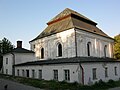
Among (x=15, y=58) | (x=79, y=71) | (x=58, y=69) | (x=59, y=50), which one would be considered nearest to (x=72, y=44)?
(x=59, y=50)

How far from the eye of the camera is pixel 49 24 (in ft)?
107

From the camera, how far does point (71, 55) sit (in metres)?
23.6

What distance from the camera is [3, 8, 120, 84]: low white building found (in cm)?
1961

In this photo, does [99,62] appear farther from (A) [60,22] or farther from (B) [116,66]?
(A) [60,22]

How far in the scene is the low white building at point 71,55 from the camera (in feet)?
64.3

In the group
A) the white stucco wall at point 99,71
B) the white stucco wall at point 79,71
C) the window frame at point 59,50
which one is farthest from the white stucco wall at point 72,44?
the white stucco wall at point 79,71

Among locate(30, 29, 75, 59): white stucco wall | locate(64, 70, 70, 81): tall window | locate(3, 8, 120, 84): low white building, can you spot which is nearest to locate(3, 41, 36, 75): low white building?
locate(3, 8, 120, 84): low white building

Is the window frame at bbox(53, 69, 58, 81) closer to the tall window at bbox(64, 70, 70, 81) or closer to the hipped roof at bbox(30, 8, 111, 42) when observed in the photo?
the tall window at bbox(64, 70, 70, 81)

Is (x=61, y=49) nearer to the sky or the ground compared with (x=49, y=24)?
nearer to the ground

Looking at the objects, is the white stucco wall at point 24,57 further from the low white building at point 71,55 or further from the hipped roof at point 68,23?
the hipped roof at point 68,23

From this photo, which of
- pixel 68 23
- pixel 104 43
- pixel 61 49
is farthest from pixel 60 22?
pixel 104 43

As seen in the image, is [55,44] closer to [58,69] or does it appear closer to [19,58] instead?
[58,69]

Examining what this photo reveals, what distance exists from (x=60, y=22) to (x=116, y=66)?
12.7 m

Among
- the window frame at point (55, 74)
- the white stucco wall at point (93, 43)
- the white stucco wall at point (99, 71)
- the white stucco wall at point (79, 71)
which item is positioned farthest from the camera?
the white stucco wall at point (93, 43)
